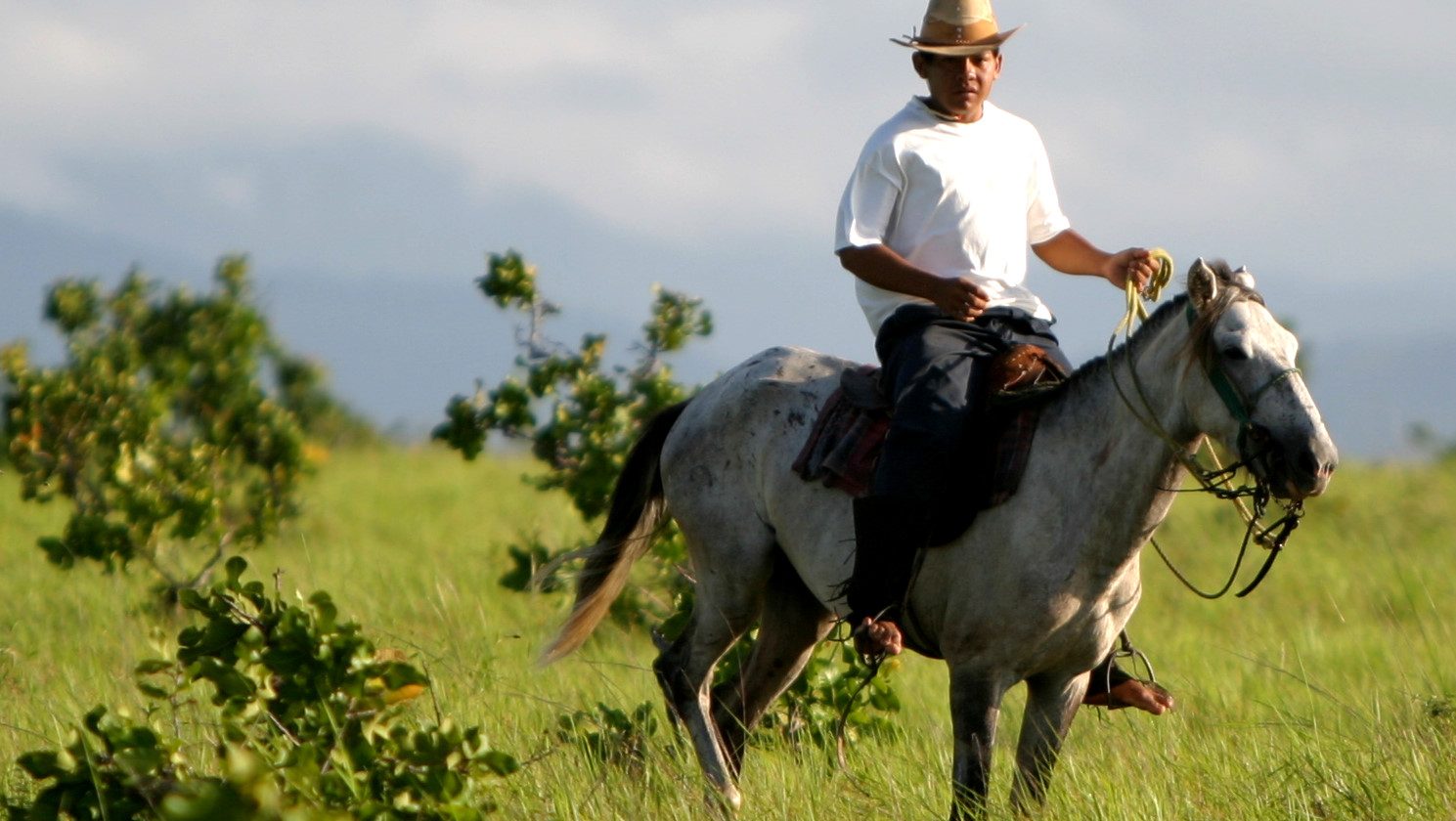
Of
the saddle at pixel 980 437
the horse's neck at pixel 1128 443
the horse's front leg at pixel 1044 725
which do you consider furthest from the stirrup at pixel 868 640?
the horse's neck at pixel 1128 443

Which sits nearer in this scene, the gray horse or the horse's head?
the horse's head

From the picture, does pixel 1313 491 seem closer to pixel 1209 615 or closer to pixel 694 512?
pixel 694 512

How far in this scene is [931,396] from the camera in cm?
495

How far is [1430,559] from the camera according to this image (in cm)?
1234

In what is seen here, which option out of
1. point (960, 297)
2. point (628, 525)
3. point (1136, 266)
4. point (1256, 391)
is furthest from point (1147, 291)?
point (628, 525)

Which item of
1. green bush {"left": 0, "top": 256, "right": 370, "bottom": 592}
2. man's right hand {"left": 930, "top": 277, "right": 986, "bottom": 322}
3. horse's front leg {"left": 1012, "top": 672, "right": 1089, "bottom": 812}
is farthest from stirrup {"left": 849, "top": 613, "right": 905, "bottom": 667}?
green bush {"left": 0, "top": 256, "right": 370, "bottom": 592}

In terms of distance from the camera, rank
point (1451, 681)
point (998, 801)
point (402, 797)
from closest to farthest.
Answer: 1. point (402, 797)
2. point (998, 801)
3. point (1451, 681)

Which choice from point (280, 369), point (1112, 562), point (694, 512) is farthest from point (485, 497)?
point (1112, 562)

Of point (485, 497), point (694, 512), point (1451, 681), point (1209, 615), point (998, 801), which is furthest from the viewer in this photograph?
point (485, 497)

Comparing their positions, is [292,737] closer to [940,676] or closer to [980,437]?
[980,437]

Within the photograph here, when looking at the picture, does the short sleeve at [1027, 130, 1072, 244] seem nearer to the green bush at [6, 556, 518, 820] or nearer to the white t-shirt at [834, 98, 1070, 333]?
the white t-shirt at [834, 98, 1070, 333]

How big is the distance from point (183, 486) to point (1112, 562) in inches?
260

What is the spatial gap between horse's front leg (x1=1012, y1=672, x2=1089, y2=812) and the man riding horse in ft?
0.84

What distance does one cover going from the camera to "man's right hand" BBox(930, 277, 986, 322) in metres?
5.03
